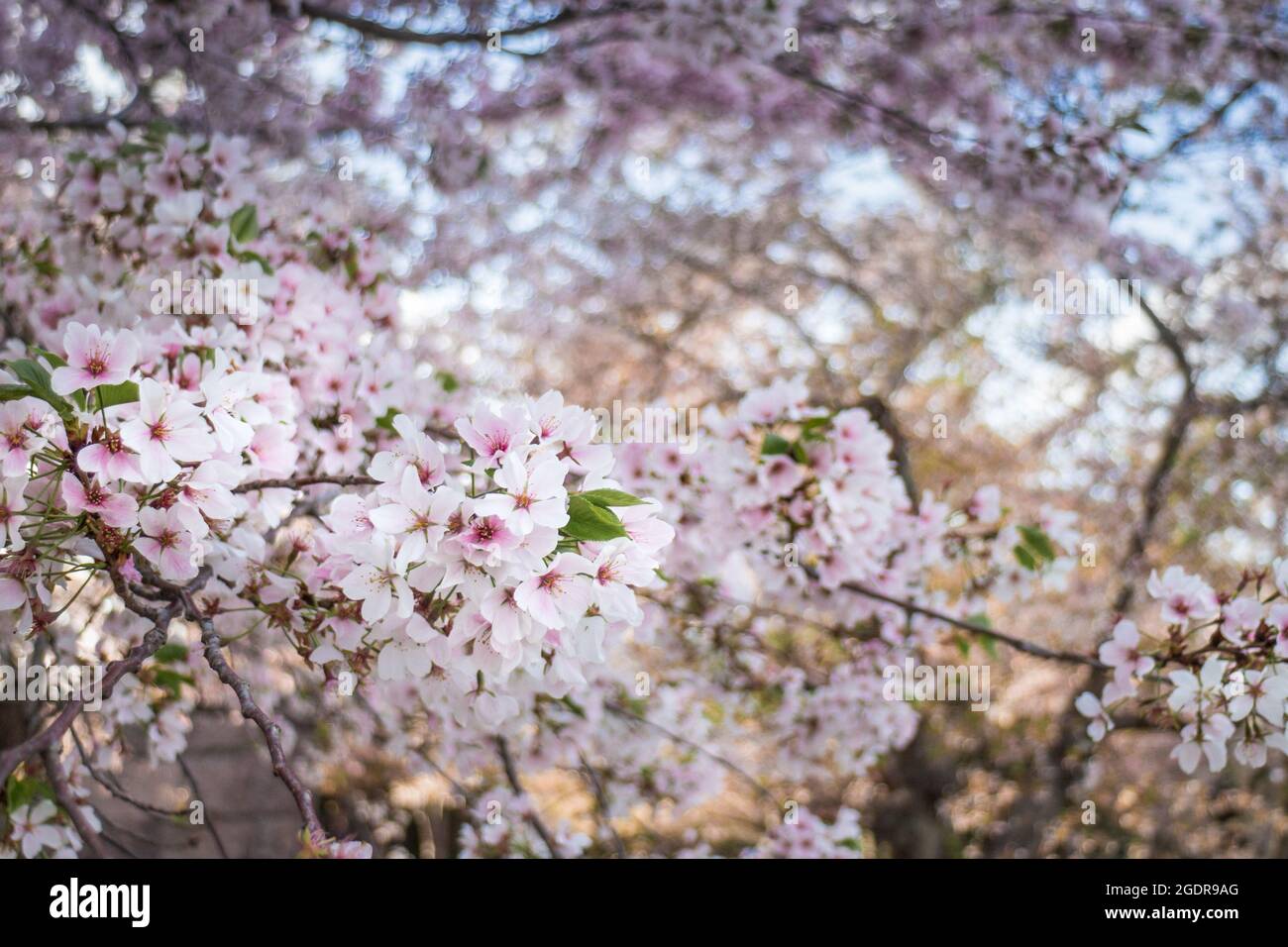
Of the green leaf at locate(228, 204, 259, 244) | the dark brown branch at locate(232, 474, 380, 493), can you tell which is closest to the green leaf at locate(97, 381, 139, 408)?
the dark brown branch at locate(232, 474, 380, 493)

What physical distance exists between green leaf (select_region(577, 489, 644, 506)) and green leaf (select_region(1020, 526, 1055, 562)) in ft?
4.21

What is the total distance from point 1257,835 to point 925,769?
7.45ft

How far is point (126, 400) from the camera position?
1.21m

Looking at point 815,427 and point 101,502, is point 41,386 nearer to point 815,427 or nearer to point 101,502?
point 101,502

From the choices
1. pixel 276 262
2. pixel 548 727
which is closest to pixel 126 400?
pixel 276 262

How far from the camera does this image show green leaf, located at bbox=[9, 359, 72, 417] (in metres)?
1.15

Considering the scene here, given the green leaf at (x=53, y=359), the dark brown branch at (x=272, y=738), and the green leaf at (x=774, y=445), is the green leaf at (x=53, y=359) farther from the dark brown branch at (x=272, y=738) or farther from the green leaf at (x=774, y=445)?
the green leaf at (x=774, y=445)

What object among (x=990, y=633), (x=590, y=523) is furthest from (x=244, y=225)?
(x=990, y=633)

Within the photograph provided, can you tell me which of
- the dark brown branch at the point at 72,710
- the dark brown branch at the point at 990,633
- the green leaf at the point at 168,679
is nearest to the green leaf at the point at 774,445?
the dark brown branch at the point at 990,633

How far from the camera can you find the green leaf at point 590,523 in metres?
1.08

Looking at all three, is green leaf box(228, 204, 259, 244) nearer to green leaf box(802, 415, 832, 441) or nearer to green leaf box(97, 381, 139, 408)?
green leaf box(97, 381, 139, 408)

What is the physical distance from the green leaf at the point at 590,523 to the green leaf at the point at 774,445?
0.80 metres

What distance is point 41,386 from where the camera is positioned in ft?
3.81
